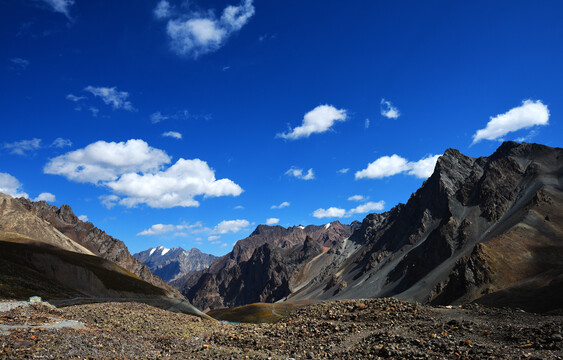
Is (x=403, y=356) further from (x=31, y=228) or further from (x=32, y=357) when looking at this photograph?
(x=31, y=228)

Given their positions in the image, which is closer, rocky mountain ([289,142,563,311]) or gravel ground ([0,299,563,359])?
gravel ground ([0,299,563,359])

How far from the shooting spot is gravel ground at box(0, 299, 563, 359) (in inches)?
755

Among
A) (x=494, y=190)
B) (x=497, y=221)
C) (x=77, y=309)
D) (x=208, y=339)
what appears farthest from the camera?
(x=494, y=190)

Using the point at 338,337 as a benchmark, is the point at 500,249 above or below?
above

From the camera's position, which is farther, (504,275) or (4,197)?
(4,197)

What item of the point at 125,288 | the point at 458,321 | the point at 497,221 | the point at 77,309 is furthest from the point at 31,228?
the point at 497,221

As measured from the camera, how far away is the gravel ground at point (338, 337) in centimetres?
1917

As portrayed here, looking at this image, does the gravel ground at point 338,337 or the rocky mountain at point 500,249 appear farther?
the rocky mountain at point 500,249

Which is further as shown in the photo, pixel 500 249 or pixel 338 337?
pixel 500 249

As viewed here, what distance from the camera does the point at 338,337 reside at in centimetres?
2447

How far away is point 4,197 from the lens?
195m

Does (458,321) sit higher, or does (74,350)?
(74,350)

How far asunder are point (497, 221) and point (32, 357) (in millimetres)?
194769

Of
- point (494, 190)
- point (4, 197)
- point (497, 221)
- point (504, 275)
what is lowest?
point (504, 275)
